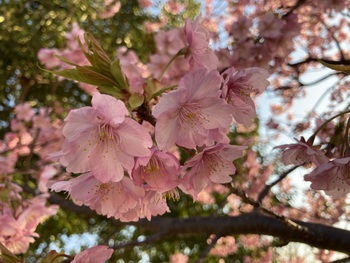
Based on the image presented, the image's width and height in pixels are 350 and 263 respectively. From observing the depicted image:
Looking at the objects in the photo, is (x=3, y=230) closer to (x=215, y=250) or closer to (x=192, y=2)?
(x=215, y=250)

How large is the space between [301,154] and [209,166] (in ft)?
0.97

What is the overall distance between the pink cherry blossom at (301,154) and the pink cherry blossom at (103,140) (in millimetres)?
453

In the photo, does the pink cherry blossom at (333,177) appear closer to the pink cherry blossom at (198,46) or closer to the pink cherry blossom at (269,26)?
the pink cherry blossom at (198,46)

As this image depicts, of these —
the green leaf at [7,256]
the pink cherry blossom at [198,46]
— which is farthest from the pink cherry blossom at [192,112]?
the green leaf at [7,256]

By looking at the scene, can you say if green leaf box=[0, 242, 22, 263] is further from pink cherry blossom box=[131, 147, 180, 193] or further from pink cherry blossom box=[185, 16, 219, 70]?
pink cherry blossom box=[185, 16, 219, 70]

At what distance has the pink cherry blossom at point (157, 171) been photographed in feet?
2.78

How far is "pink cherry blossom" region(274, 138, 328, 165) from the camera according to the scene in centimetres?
108

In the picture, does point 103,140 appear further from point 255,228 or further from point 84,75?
point 255,228

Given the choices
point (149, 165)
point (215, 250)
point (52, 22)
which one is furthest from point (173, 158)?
point (215, 250)

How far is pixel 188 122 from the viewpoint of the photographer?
0.88 m

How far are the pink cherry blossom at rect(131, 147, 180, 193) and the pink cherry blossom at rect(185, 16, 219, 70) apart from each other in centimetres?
35

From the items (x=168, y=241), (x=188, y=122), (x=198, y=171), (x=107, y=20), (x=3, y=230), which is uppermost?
(x=188, y=122)

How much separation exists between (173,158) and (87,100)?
4.62 metres

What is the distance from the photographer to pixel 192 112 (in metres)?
0.88
